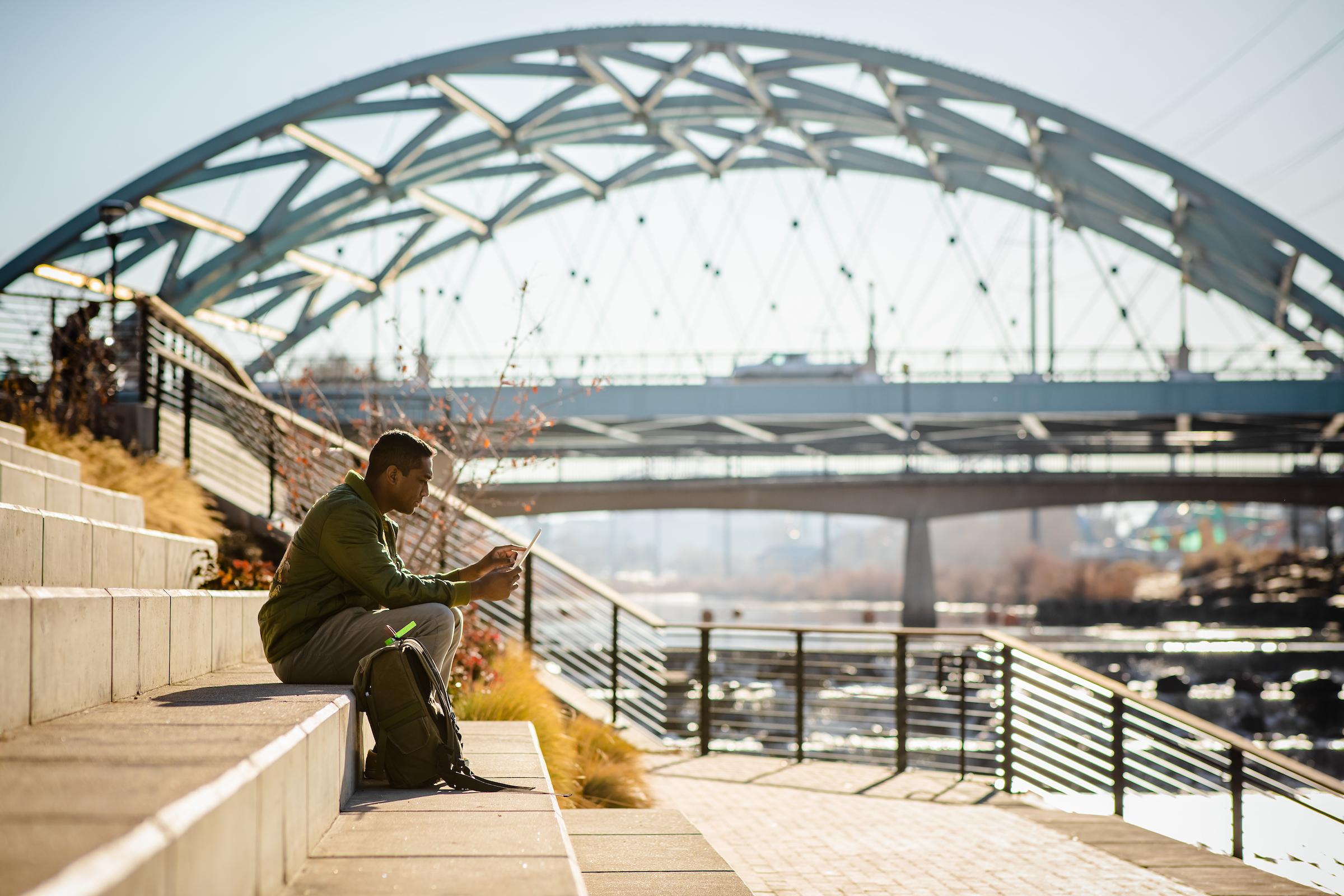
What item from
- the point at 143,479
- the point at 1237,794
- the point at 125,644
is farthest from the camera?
the point at 143,479

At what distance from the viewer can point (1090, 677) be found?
8852 millimetres

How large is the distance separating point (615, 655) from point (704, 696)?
101cm

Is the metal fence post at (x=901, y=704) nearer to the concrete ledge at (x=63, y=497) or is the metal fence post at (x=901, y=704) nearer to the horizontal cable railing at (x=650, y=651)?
the horizontal cable railing at (x=650, y=651)

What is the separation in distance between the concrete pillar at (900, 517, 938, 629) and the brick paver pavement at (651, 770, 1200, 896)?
4734 cm

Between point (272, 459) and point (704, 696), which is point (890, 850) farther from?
point (272, 459)

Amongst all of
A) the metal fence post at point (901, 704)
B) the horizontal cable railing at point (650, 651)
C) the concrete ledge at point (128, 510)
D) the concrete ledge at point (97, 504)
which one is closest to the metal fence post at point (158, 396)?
the horizontal cable railing at point (650, 651)

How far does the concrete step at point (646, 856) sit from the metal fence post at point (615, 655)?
5037 millimetres

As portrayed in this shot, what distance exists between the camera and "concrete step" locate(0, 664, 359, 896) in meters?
1.83

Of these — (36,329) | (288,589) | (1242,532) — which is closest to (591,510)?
(36,329)

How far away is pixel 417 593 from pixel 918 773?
676cm

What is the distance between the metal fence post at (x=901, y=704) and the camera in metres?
10.6

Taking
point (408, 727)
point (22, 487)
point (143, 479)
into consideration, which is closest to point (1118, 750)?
point (408, 727)

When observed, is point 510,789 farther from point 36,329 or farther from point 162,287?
point 162,287

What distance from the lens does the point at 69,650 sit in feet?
11.1
